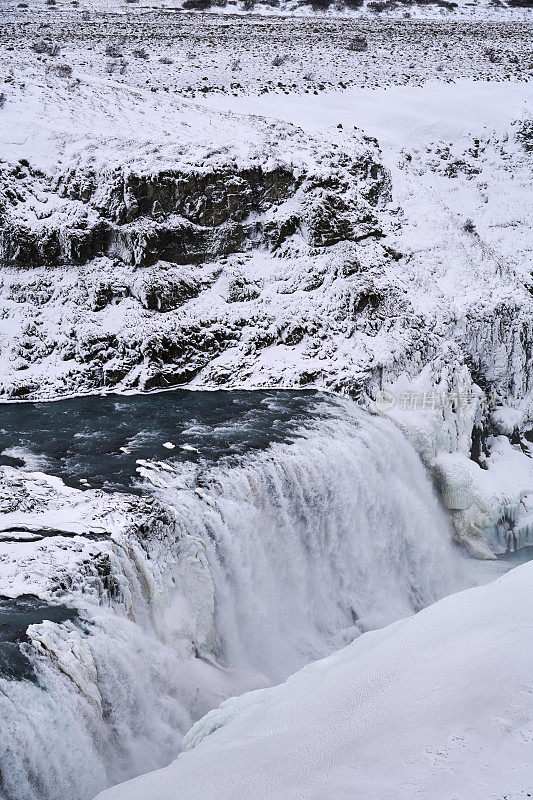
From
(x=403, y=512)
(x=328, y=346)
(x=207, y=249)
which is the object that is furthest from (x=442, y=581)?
(x=207, y=249)

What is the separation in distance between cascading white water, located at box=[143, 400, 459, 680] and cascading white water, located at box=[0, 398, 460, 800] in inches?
1.0

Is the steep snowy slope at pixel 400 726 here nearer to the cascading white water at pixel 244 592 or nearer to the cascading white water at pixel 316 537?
the cascading white water at pixel 244 592

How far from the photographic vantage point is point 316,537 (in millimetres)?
12266

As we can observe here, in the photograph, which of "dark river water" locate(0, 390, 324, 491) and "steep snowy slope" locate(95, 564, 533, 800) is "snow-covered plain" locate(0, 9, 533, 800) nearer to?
"steep snowy slope" locate(95, 564, 533, 800)

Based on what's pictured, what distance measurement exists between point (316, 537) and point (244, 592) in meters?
2.00

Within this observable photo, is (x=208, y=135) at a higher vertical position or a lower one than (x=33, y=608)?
higher

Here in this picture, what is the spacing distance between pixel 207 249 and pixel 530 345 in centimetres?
912

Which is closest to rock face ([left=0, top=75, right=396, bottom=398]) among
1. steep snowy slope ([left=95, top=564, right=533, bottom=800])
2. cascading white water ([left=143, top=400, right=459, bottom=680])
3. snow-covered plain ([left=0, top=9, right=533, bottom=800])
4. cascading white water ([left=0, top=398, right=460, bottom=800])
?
snow-covered plain ([left=0, top=9, right=533, bottom=800])

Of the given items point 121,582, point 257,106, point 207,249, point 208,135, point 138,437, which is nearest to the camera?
point 121,582

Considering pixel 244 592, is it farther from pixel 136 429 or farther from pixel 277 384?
pixel 277 384

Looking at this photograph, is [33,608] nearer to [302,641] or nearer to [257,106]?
[302,641]

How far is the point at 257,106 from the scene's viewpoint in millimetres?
25703

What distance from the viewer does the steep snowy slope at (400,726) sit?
15.2ft

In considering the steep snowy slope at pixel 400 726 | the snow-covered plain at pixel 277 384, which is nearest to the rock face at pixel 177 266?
the snow-covered plain at pixel 277 384
